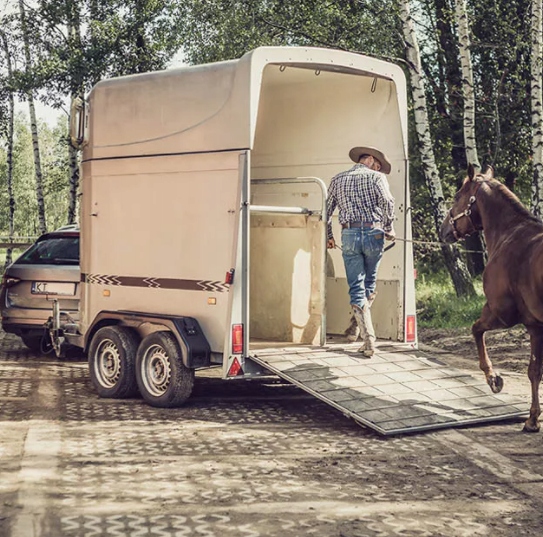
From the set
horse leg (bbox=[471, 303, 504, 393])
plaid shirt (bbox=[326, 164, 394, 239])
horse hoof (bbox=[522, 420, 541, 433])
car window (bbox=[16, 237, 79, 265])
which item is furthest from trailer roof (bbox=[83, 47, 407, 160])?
horse hoof (bbox=[522, 420, 541, 433])

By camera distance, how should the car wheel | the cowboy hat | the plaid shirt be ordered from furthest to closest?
the car wheel < the cowboy hat < the plaid shirt

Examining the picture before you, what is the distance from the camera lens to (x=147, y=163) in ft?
33.4

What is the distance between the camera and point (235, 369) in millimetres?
9117

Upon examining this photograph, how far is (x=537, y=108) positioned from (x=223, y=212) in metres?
9.50

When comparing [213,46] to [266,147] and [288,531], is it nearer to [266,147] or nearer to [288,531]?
[266,147]

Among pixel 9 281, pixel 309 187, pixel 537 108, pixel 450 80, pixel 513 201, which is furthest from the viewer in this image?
pixel 450 80

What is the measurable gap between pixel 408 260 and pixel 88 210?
11.2ft

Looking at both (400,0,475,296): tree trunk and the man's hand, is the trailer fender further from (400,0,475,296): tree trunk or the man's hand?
(400,0,475,296): tree trunk

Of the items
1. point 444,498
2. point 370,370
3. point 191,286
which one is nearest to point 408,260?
point 370,370

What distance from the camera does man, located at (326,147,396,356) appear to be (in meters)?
9.74

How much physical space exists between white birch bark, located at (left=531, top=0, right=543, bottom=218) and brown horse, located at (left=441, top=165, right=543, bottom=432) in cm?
744

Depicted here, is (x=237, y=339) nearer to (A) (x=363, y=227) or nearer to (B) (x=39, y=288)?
(A) (x=363, y=227)

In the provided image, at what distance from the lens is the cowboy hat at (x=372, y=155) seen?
9938mm

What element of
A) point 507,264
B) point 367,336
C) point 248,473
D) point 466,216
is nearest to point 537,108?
point 466,216
